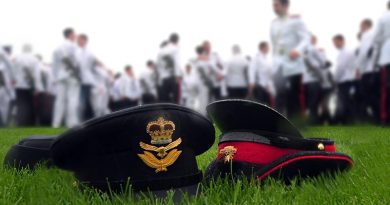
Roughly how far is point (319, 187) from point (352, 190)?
134 millimetres

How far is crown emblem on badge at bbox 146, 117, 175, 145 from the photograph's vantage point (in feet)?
6.44

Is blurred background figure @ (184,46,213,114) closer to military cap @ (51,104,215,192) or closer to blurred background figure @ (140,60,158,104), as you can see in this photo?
blurred background figure @ (140,60,158,104)

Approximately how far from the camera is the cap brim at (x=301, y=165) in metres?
2.28

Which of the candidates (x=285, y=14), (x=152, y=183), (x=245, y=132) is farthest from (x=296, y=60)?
(x=152, y=183)

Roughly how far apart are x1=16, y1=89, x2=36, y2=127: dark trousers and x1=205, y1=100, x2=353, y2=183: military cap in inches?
391

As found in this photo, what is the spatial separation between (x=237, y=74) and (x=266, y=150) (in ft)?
28.1

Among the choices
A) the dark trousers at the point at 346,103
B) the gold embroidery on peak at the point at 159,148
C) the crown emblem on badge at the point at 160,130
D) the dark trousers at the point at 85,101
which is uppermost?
the crown emblem on badge at the point at 160,130

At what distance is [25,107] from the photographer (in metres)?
11.9

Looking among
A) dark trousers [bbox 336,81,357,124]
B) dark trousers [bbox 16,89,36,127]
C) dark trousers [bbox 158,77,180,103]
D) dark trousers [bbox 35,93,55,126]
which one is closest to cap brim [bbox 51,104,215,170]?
dark trousers [bbox 336,81,357,124]

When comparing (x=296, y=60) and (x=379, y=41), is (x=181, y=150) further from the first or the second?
(x=379, y=41)

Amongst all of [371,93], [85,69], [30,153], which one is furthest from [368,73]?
[30,153]

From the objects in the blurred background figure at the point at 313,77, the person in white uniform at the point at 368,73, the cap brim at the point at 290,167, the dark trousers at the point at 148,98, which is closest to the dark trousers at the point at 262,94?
the blurred background figure at the point at 313,77

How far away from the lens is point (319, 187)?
89.4 inches

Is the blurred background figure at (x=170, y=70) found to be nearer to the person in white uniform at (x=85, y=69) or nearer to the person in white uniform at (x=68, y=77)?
the person in white uniform at (x=85, y=69)
